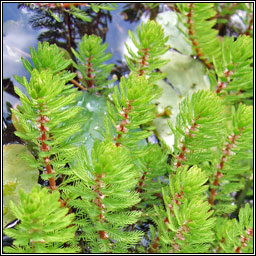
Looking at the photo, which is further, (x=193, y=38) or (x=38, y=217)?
(x=193, y=38)

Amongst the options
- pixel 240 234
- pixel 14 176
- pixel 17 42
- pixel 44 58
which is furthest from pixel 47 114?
pixel 240 234

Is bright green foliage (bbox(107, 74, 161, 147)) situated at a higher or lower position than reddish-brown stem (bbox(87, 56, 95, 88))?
lower

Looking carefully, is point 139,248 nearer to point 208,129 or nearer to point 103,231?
point 103,231

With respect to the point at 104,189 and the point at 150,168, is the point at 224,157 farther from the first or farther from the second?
the point at 104,189

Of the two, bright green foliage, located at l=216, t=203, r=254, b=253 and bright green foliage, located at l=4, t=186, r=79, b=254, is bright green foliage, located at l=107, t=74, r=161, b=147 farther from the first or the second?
bright green foliage, located at l=216, t=203, r=254, b=253

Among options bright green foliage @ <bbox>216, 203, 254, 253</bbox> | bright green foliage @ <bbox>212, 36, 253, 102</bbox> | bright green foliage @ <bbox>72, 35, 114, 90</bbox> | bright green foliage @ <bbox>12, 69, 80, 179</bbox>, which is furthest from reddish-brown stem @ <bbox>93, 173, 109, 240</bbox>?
bright green foliage @ <bbox>212, 36, 253, 102</bbox>

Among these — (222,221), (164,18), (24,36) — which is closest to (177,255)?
(222,221)

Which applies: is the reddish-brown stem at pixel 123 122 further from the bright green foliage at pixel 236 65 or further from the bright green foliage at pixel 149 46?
the bright green foliage at pixel 236 65
